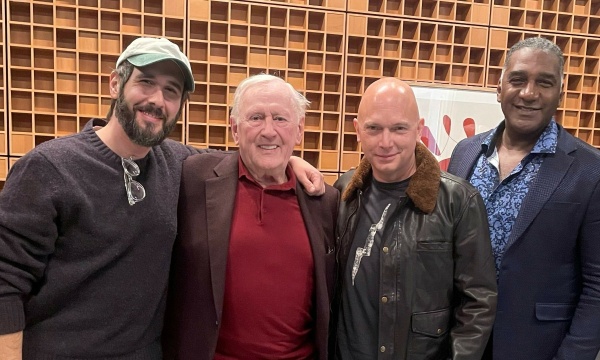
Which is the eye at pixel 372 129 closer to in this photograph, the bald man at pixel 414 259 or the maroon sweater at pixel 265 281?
the bald man at pixel 414 259

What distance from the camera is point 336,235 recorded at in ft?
5.82

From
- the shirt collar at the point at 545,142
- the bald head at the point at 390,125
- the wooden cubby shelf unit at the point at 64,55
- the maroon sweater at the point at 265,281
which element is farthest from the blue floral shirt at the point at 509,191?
the wooden cubby shelf unit at the point at 64,55

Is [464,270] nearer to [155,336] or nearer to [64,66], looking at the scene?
[155,336]

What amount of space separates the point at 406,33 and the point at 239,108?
6.70ft

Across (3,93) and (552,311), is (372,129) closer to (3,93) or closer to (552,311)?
(552,311)

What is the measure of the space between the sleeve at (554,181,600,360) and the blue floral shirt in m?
0.20


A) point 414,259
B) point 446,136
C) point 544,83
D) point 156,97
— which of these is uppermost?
point 544,83

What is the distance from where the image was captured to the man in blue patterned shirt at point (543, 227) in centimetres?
164

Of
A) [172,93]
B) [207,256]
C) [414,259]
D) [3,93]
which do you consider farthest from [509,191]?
[3,93]

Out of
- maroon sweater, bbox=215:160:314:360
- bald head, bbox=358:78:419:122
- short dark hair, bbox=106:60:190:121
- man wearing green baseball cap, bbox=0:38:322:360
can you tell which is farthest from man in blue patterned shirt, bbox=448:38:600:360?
short dark hair, bbox=106:60:190:121

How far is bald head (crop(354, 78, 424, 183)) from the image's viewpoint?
157 cm

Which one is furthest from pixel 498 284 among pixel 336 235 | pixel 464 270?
pixel 336 235

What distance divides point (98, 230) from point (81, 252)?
81 mm

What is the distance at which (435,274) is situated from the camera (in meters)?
1.58
